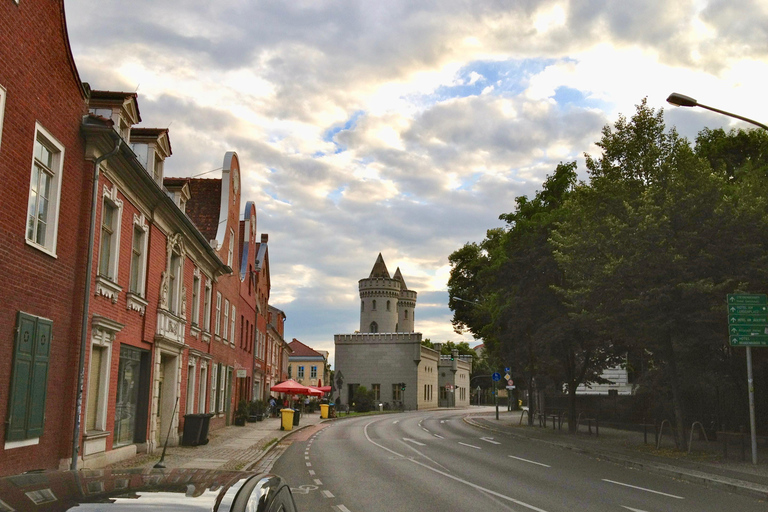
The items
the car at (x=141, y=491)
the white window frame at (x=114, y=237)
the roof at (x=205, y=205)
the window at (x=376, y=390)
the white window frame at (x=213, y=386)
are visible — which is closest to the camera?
the car at (x=141, y=491)

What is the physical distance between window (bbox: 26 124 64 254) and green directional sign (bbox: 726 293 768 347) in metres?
16.4

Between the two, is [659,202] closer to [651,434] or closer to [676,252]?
[676,252]

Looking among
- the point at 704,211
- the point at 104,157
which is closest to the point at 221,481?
the point at 104,157

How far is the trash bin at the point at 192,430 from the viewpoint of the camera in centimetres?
2256

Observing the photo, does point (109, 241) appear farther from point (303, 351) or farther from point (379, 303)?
point (303, 351)

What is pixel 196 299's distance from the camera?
86.5 ft

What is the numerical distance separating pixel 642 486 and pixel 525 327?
17889 mm

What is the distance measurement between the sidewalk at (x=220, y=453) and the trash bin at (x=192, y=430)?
0.29 m

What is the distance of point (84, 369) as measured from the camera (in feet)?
47.1

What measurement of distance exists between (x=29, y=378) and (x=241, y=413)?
24.6m

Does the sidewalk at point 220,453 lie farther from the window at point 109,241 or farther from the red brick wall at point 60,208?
the window at point 109,241

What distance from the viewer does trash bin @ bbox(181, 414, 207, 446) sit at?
22.6 meters

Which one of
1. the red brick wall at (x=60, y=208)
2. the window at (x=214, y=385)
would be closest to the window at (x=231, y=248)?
the window at (x=214, y=385)

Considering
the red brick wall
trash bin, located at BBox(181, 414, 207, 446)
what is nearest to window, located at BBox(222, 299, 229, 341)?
trash bin, located at BBox(181, 414, 207, 446)
